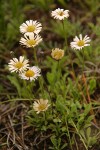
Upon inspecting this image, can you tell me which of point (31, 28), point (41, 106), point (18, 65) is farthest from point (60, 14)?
point (41, 106)

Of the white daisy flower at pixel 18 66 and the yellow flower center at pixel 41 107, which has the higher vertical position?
the white daisy flower at pixel 18 66

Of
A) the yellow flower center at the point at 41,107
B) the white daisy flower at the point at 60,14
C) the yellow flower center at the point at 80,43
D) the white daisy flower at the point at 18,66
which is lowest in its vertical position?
the yellow flower center at the point at 41,107

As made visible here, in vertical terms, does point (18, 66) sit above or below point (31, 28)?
below

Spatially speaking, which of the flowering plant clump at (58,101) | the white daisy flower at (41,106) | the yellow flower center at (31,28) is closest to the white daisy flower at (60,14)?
the flowering plant clump at (58,101)

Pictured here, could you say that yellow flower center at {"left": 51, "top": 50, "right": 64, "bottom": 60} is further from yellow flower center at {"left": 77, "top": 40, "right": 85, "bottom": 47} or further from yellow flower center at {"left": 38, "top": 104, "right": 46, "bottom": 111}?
yellow flower center at {"left": 38, "top": 104, "right": 46, "bottom": 111}

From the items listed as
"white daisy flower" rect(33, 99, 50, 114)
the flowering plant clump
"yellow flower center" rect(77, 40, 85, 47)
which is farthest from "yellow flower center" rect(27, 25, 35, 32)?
"white daisy flower" rect(33, 99, 50, 114)

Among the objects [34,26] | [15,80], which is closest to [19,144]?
[15,80]

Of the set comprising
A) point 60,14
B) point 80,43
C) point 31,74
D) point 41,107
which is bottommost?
point 41,107

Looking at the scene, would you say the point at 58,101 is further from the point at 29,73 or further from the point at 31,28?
the point at 31,28

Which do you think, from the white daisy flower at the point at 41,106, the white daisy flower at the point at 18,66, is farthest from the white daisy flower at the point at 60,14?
the white daisy flower at the point at 41,106

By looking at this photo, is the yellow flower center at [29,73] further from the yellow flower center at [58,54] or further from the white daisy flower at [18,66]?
the yellow flower center at [58,54]

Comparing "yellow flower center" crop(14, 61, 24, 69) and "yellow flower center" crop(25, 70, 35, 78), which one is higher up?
"yellow flower center" crop(14, 61, 24, 69)
